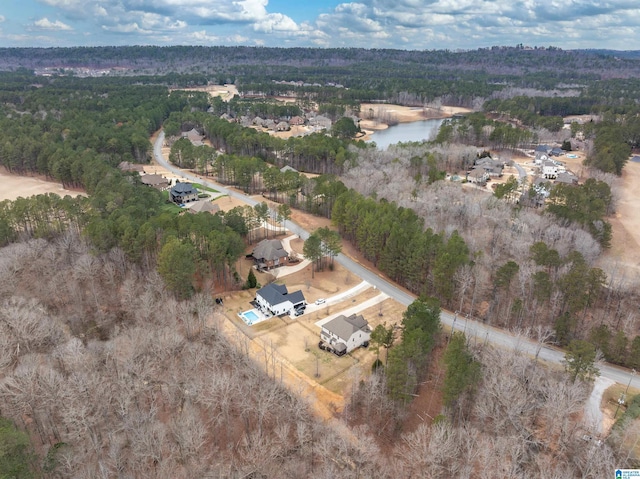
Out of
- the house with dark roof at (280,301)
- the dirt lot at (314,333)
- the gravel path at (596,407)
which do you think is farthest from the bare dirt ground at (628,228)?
the house with dark roof at (280,301)

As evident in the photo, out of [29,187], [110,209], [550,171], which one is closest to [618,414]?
[110,209]

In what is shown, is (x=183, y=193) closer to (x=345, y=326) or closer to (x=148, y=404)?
(x=345, y=326)

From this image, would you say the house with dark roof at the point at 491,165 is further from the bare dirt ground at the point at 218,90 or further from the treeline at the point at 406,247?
the bare dirt ground at the point at 218,90

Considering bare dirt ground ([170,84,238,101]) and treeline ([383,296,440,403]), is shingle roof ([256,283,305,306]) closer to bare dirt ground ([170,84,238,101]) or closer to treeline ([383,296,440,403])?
treeline ([383,296,440,403])

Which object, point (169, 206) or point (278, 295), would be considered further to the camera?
point (169, 206)

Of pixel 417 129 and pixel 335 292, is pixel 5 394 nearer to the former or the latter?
pixel 335 292

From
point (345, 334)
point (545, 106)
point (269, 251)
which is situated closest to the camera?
point (345, 334)
